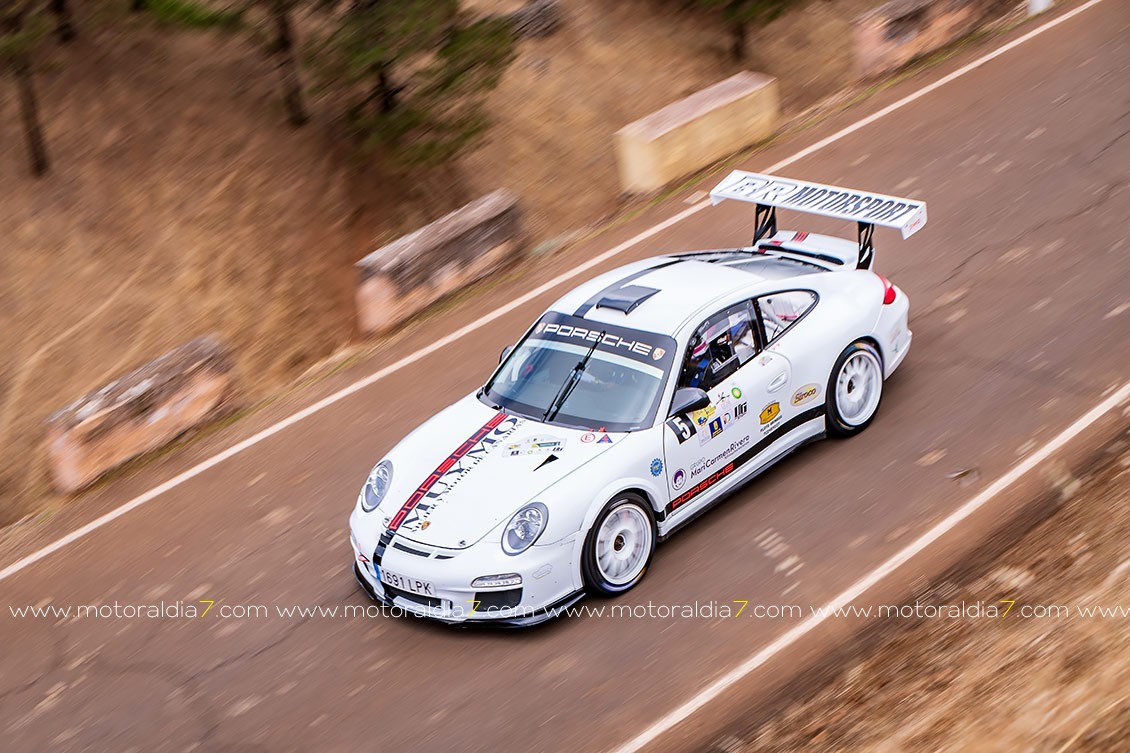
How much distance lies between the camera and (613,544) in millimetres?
8219

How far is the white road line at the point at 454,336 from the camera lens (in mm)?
10383

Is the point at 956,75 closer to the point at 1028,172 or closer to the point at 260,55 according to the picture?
the point at 1028,172

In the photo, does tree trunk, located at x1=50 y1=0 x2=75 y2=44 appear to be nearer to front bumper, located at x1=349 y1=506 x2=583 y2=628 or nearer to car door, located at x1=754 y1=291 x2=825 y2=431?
car door, located at x1=754 y1=291 x2=825 y2=431

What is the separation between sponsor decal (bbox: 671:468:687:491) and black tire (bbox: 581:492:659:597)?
240 millimetres

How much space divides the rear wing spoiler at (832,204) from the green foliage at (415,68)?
7796 millimetres

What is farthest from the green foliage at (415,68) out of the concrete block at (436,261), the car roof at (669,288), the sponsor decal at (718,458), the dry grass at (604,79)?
the sponsor decal at (718,458)

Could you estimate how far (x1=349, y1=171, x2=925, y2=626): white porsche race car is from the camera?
7.93 m

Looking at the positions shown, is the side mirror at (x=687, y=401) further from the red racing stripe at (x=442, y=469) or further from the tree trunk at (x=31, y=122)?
the tree trunk at (x=31, y=122)

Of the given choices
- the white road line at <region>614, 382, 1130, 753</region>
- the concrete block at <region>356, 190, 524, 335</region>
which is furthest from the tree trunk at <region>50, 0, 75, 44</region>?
the white road line at <region>614, 382, 1130, 753</region>

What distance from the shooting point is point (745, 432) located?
882 centimetres

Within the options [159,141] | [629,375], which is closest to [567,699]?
[629,375]

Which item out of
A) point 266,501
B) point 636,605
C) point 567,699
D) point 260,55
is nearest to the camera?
point 567,699

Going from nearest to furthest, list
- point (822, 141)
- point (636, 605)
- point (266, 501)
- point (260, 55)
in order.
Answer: point (636, 605) → point (266, 501) → point (822, 141) → point (260, 55)

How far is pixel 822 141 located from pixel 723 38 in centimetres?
941
